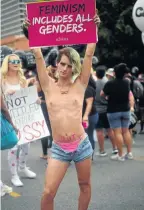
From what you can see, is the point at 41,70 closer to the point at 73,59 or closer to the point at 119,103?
the point at 73,59

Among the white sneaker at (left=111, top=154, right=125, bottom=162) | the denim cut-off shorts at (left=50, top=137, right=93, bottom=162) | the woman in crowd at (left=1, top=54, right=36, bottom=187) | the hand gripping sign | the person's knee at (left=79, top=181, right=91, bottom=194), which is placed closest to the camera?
the denim cut-off shorts at (left=50, top=137, right=93, bottom=162)

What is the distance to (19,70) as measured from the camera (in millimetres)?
6141

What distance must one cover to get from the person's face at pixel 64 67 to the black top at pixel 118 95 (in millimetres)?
3539

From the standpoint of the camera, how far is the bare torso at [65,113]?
3.96 metres

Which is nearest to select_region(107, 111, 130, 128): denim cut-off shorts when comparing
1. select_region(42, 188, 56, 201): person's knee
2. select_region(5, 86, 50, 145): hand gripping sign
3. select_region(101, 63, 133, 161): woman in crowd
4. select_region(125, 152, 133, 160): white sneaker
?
select_region(101, 63, 133, 161): woman in crowd

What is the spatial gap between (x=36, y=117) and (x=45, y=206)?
105 inches

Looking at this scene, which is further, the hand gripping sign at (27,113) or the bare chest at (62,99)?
the hand gripping sign at (27,113)

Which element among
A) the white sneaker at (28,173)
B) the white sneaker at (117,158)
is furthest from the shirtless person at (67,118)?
the white sneaker at (117,158)

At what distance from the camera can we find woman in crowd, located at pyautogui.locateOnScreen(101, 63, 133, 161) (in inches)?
294

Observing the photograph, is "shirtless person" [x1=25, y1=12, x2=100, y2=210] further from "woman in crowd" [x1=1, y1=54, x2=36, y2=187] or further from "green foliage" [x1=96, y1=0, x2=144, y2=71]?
"green foliage" [x1=96, y1=0, x2=144, y2=71]

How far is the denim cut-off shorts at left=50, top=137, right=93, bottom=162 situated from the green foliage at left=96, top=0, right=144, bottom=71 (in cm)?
1489

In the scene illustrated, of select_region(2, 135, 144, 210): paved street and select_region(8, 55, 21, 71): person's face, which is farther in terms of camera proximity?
select_region(8, 55, 21, 71): person's face

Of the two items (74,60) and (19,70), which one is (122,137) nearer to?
(19,70)

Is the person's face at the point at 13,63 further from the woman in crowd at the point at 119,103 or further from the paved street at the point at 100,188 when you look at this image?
the woman in crowd at the point at 119,103
